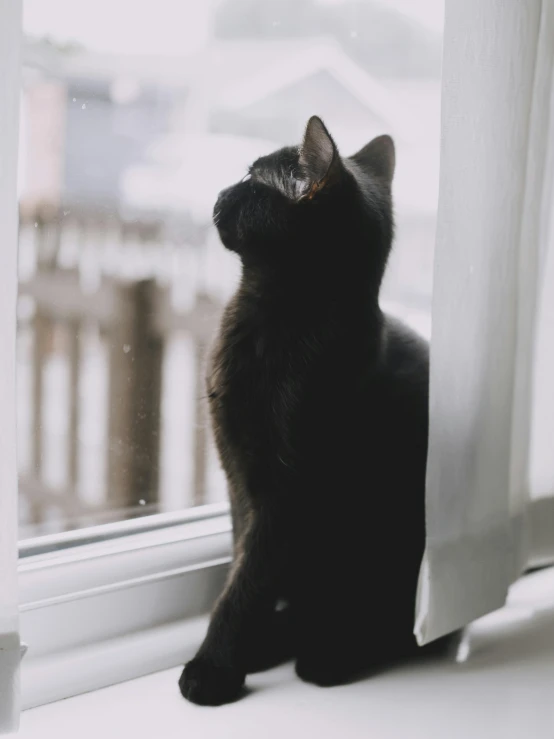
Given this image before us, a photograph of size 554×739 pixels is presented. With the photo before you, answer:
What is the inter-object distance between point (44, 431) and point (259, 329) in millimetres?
429

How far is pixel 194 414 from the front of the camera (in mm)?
1221

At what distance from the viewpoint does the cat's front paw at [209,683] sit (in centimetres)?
74

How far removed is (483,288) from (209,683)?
0.51 m

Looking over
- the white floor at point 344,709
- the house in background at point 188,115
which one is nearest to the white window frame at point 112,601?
the white floor at point 344,709

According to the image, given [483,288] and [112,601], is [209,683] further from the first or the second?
[483,288]

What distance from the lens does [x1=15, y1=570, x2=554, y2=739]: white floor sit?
0.71 m

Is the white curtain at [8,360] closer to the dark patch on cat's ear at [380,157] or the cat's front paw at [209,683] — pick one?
the cat's front paw at [209,683]

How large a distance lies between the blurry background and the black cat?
19 centimetres

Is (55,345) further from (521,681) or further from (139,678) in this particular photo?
(521,681)

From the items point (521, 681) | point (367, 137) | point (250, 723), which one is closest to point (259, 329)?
point (250, 723)

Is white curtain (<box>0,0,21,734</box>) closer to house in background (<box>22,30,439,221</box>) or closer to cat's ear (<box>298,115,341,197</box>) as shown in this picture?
cat's ear (<box>298,115,341,197</box>)

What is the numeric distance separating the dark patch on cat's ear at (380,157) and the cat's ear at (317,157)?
0.16 metres

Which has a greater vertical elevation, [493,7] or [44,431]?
[493,7]

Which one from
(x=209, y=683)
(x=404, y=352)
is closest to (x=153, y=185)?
(x=404, y=352)
